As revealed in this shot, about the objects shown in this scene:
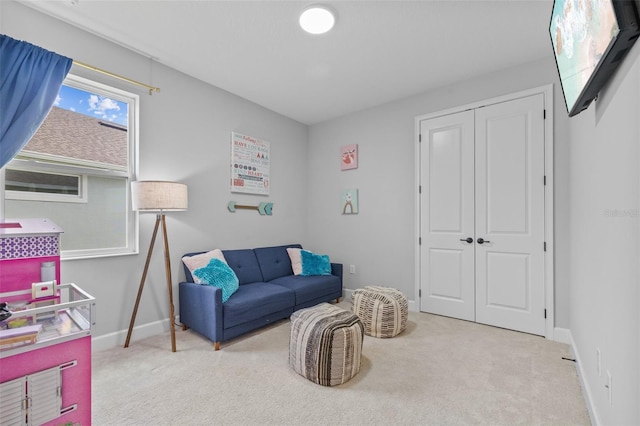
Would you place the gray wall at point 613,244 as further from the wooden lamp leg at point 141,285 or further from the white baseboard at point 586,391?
the wooden lamp leg at point 141,285

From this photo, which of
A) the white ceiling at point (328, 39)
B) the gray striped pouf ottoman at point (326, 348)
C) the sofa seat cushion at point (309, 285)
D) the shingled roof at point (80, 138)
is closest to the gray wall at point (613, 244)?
the white ceiling at point (328, 39)

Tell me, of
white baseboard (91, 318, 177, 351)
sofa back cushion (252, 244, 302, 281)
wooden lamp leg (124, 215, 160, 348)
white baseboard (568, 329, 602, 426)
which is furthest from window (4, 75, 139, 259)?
white baseboard (568, 329, 602, 426)

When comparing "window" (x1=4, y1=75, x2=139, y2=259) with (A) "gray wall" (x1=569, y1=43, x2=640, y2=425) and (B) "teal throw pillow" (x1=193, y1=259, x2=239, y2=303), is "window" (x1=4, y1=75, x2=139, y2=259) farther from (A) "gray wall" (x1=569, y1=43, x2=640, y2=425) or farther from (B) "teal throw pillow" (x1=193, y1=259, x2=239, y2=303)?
(A) "gray wall" (x1=569, y1=43, x2=640, y2=425)

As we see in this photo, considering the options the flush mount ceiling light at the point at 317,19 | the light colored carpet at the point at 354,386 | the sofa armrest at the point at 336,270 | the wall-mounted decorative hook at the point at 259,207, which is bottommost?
the light colored carpet at the point at 354,386

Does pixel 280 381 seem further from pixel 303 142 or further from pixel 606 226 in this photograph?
pixel 303 142

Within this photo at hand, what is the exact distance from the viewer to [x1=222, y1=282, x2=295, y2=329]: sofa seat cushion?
259 cm

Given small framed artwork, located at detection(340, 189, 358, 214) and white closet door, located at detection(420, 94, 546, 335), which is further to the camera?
small framed artwork, located at detection(340, 189, 358, 214)

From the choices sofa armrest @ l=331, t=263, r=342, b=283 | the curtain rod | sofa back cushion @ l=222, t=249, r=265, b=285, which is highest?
the curtain rod

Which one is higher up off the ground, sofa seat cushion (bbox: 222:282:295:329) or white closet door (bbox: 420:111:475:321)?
white closet door (bbox: 420:111:475:321)

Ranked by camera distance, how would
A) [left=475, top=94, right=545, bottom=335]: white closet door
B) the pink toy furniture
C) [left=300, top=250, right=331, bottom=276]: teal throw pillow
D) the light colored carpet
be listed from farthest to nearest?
[left=300, top=250, right=331, bottom=276]: teal throw pillow
[left=475, top=94, right=545, bottom=335]: white closet door
the light colored carpet
the pink toy furniture

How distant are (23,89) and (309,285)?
115 inches

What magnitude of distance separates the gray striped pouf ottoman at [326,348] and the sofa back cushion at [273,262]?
5.00 ft

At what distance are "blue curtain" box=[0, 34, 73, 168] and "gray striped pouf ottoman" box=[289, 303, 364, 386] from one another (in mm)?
2346

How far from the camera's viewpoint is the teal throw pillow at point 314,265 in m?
3.84
